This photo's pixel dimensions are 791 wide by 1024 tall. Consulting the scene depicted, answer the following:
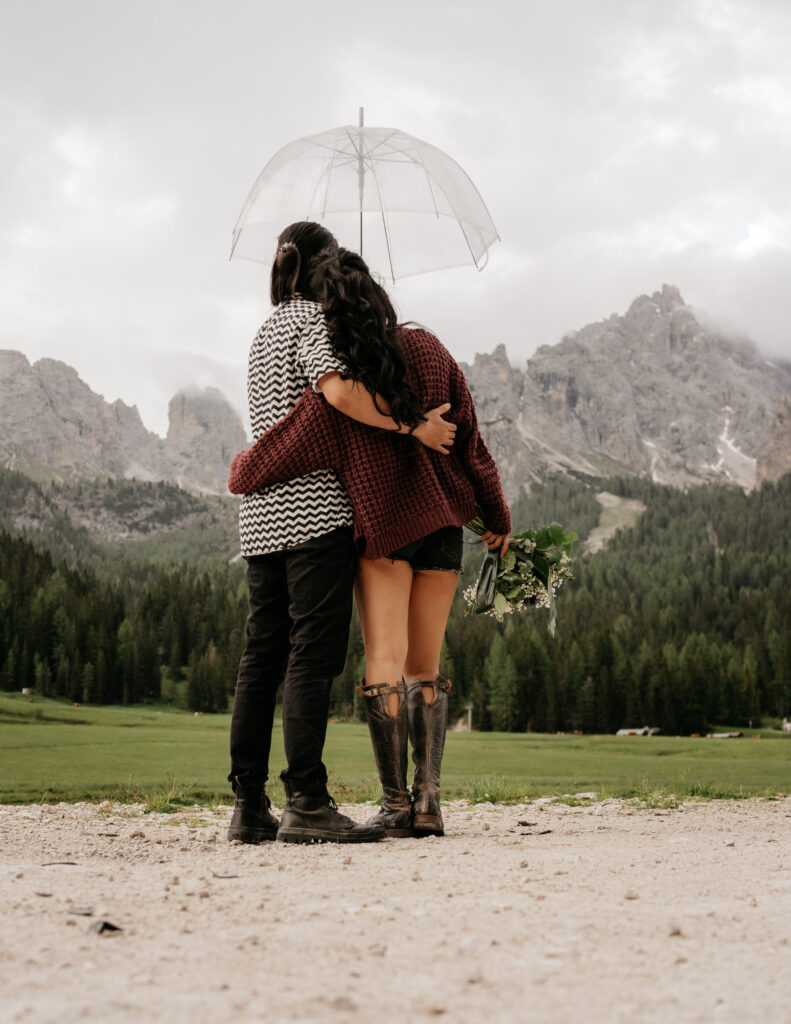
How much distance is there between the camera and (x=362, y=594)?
462cm

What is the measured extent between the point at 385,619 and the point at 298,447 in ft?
3.23

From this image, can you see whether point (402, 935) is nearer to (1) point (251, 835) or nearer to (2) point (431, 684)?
(1) point (251, 835)

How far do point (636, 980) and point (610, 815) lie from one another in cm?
473

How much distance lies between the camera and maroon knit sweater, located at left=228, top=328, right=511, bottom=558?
14.3ft

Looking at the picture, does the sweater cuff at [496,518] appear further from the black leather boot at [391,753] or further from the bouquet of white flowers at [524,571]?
the black leather boot at [391,753]

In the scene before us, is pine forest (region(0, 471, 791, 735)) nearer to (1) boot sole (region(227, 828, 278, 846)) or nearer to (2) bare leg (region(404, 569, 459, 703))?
(2) bare leg (region(404, 569, 459, 703))

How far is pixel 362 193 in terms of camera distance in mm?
6043

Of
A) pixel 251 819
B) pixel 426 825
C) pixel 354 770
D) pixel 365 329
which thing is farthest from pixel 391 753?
pixel 354 770

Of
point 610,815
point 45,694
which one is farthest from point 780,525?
point 610,815

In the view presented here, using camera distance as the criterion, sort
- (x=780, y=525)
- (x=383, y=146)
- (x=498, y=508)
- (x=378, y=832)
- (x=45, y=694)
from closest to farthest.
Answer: (x=378, y=832), (x=498, y=508), (x=383, y=146), (x=45, y=694), (x=780, y=525)

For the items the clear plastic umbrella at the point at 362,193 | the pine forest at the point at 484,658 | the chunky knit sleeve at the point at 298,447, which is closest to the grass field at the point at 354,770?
the chunky knit sleeve at the point at 298,447

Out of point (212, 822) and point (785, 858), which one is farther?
point (212, 822)

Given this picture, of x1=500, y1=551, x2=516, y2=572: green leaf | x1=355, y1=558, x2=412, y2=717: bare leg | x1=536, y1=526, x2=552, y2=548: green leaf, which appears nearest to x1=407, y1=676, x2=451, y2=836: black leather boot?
x1=355, y1=558, x2=412, y2=717: bare leg

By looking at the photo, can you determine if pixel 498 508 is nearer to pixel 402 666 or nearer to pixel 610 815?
pixel 402 666
